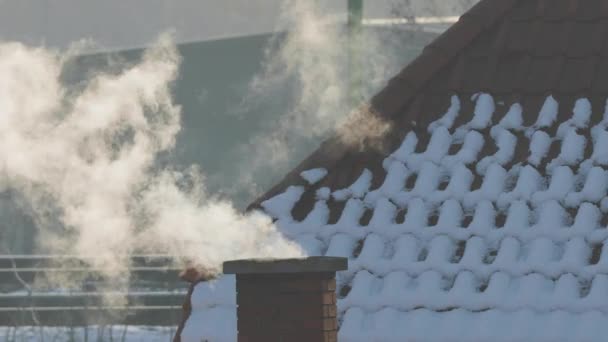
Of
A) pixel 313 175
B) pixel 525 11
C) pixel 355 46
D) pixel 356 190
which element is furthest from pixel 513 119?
pixel 355 46

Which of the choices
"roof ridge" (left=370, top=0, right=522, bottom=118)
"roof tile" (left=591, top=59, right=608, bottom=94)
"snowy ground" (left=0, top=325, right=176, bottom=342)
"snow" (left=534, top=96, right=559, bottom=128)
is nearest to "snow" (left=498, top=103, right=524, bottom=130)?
"snow" (left=534, top=96, right=559, bottom=128)

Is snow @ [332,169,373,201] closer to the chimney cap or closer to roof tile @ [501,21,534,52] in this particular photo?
roof tile @ [501,21,534,52]

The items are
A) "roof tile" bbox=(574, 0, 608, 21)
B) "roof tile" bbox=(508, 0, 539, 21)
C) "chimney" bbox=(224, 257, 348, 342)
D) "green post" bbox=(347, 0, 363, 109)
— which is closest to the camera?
"chimney" bbox=(224, 257, 348, 342)

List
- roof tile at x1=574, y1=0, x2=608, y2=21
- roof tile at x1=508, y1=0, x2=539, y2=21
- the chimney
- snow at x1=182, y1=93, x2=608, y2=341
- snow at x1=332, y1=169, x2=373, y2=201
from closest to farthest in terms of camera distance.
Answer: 1. the chimney
2. snow at x1=182, y1=93, x2=608, y2=341
3. snow at x1=332, y1=169, x2=373, y2=201
4. roof tile at x1=574, y1=0, x2=608, y2=21
5. roof tile at x1=508, y1=0, x2=539, y2=21

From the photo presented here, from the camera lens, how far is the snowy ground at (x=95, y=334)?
2731 centimetres

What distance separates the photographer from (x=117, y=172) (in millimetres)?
16500

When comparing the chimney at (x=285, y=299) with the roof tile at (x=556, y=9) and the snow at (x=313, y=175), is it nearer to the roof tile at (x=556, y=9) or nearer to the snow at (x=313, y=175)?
the snow at (x=313, y=175)

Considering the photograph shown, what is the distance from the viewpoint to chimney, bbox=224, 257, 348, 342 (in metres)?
8.09

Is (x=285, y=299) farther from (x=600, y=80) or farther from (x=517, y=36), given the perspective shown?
(x=517, y=36)

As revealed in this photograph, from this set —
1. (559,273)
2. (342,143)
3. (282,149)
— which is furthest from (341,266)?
(282,149)

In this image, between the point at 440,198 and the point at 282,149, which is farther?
the point at 282,149

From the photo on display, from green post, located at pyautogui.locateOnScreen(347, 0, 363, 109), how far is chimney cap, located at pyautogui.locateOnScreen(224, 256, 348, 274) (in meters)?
7.46

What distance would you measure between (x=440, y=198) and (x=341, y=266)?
76.4 inches

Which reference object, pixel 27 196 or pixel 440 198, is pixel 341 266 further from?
pixel 27 196
